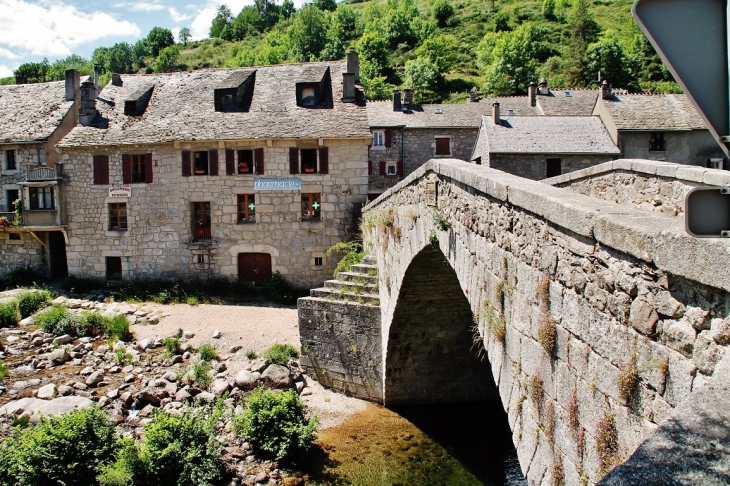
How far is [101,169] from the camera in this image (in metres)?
20.8

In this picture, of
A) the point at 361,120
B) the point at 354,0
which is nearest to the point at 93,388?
the point at 361,120

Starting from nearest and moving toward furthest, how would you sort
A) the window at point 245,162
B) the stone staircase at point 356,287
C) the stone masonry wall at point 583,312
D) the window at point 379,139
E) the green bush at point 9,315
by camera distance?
the stone masonry wall at point 583,312, the stone staircase at point 356,287, the green bush at point 9,315, the window at point 245,162, the window at point 379,139

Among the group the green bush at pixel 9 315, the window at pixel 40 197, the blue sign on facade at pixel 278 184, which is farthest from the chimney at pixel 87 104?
the blue sign on facade at pixel 278 184

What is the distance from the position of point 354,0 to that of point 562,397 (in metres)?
118

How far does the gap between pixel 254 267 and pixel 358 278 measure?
715cm

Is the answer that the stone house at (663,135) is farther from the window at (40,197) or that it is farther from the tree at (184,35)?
the tree at (184,35)

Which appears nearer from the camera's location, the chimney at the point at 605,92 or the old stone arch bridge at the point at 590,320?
the old stone arch bridge at the point at 590,320

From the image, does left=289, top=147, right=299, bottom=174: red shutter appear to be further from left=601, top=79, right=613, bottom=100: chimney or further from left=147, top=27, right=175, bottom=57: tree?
left=147, top=27, right=175, bottom=57: tree

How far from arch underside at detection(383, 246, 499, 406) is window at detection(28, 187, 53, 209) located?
1617 cm

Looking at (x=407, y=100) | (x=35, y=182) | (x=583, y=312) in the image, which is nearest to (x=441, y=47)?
(x=407, y=100)

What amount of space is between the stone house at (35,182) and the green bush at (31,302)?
2.92 m

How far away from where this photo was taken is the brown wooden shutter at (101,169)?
20.8 m

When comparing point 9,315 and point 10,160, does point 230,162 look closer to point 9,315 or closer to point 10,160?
point 9,315

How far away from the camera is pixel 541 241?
13.6ft
